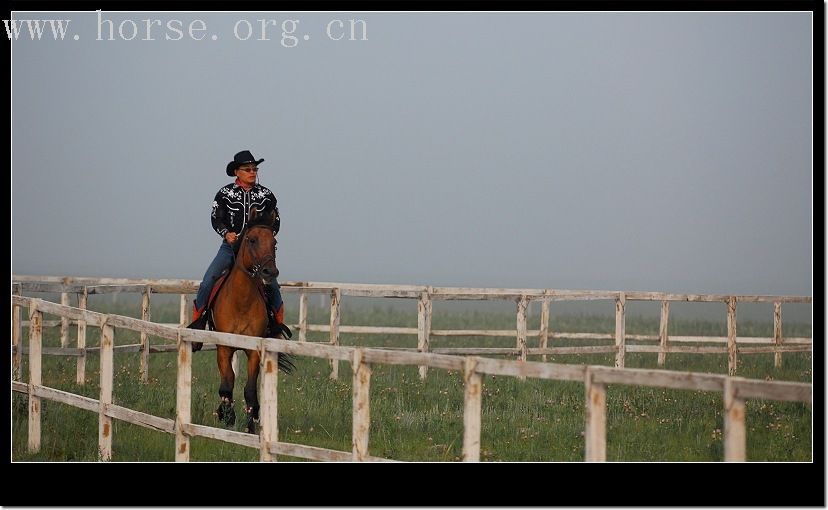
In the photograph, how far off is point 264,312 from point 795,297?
10.5 metres

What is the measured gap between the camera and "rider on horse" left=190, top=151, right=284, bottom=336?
10742mm

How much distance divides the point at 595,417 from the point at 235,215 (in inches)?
210

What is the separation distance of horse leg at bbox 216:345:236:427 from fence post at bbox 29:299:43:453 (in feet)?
5.15

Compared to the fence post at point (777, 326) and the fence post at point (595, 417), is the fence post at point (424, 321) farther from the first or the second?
the fence post at point (595, 417)

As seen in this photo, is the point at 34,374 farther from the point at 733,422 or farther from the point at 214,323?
the point at 733,422

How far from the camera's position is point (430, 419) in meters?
10.9

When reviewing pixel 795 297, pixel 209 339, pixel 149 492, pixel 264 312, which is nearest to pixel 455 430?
pixel 264 312

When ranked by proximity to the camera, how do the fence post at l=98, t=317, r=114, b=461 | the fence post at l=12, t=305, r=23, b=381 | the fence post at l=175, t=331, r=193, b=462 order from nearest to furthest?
the fence post at l=175, t=331, r=193, b=462, the fence post at l=98, t=317, r=114, b=461, the fence post at l=12, t=305, r=23, b=381

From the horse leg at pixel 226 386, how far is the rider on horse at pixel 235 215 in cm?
36

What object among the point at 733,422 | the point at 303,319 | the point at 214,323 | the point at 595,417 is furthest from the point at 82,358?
the point at 733,422

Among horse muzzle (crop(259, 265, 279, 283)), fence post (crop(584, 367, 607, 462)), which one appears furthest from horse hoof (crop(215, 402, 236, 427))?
fence post (crop(584, 367, 607, 462))

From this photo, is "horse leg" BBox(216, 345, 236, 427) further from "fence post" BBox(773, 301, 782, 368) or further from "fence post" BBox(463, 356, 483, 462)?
Answer: "fence post" BBox(773, 301, 782, 368)

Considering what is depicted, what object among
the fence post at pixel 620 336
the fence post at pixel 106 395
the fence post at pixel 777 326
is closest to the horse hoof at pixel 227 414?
the fence post at pixel 106 395

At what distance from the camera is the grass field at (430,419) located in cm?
955
